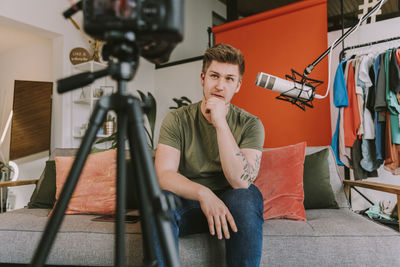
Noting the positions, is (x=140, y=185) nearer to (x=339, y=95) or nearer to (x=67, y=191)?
(x=67, y=191)

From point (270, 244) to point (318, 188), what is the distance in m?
0.62

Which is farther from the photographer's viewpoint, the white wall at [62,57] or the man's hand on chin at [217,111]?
Result: the white wall at [62,57]

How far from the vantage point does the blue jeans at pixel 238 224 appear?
0.99 metres

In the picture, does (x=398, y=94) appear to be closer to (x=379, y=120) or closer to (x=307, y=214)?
(x=379, y=120)

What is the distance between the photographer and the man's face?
1.38 meters

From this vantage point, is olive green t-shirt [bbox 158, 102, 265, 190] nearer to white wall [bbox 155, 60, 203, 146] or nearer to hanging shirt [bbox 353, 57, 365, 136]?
hanging shirt [bbox 353, 57, 365, 136]

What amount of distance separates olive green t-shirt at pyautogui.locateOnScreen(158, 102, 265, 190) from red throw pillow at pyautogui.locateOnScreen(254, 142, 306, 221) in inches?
13.5

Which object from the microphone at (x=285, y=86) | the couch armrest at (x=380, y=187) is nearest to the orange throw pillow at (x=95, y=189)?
the microphone at (x=285, y=86)

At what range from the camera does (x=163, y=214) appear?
0.49m

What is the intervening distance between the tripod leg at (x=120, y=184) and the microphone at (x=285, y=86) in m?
0.98

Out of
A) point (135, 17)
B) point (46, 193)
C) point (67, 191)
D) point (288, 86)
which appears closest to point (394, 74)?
point (288, 86)

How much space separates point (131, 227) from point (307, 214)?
0.97 meters

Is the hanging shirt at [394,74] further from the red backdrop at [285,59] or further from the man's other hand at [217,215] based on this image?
the man's other hand at [217,215]

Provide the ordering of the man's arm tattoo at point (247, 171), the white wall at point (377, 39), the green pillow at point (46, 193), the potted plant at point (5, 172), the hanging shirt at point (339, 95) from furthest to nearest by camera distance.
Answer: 1. the potted plant at point (5, 172)
2. the white wall at point (377, 39)
3. the hanging shirt at point (339, 95)
4. the green pillow at point (46, 193)
5. the man's arm tattoo at point (247, 171)
